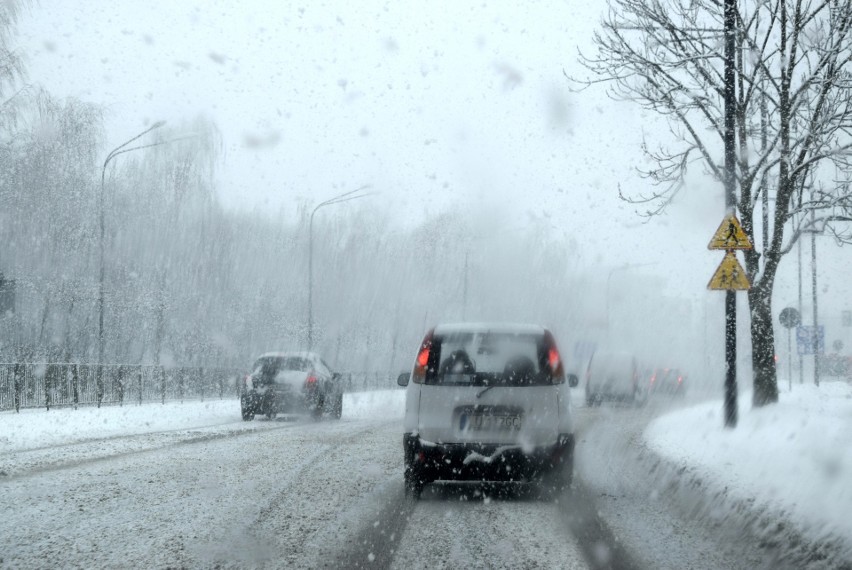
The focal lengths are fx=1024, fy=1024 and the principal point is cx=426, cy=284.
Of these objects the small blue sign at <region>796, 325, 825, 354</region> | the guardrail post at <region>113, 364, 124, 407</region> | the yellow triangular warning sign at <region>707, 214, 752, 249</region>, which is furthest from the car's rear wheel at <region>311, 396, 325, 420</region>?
the small blue sign at <region>796, 325, 825, 354</region>

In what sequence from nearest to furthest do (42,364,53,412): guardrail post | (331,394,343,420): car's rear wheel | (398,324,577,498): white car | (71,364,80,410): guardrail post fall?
(398,324,577,498): white car < (42,364,53,412): guardrail post < (331,394,343,420): car's rear wheel < (71,364,80,410): guardrail post

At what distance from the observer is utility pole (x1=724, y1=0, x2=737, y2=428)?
15047 mm

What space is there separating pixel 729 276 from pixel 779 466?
5389mm

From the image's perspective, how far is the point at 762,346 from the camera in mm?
18891

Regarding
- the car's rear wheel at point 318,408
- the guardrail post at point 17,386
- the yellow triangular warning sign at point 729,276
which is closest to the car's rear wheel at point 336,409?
the car's rear wheel at point 318,408

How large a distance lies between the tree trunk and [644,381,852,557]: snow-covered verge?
2501 mm

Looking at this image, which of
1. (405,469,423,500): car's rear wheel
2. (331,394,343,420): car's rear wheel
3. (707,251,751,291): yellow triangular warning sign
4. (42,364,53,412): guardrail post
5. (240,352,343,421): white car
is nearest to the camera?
(405,469,423,500): car's rear wheel

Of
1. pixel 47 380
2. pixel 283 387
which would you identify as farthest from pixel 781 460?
pixel 47 380

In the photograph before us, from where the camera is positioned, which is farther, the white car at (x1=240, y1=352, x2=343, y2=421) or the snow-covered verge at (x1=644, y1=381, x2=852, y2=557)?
the white car at (x1=240, y1=352, x2=343, y2=421)

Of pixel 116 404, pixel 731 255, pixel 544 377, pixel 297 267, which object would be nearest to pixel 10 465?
pixel 544 377

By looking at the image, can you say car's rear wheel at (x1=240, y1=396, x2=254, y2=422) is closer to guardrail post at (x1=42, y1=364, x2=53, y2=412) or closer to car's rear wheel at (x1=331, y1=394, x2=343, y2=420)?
car's rear wheel at (x1=331, y1=394, x2=343, y2=420)

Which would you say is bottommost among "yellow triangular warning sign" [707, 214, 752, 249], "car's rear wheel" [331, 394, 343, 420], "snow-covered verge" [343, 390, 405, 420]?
"snow-covered verge" [343, 390, 405, 420]

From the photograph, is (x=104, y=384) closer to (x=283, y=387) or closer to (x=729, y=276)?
(x=283, y=387)

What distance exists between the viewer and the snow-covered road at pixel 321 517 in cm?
650
